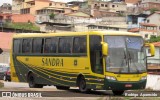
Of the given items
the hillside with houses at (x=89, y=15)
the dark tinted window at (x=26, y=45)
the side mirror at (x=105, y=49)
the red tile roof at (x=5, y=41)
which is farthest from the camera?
the hillside with houses at (x=89, y=15)

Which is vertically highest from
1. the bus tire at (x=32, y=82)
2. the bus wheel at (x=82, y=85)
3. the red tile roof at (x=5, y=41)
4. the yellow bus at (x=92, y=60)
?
the yellow bus at (x=92, y=60)

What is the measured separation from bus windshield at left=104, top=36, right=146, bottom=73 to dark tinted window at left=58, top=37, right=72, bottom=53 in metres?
2.69

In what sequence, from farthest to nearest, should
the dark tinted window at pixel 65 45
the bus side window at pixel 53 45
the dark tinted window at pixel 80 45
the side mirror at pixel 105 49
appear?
the bus side window at pixel 53 45
the dark tinted window at pixel 65 45
the dark tinted window at pixel 80 45
the side mirror at pixel 105 49

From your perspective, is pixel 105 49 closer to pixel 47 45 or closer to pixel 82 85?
pixel 82 85

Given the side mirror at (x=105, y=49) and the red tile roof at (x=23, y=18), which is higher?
the side mirror at (x=105, y=49)

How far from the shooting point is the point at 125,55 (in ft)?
73.5

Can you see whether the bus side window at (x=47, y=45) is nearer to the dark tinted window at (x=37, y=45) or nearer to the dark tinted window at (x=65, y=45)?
the dark tinted window at (x=37, y=45)

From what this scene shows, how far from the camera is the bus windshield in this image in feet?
72.8

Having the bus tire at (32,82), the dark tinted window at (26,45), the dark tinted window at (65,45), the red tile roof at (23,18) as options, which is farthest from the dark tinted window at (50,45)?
the red tile roof at (23,18)

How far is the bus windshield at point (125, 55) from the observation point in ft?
72.8

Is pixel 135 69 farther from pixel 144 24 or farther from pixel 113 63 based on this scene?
pixel 144 24

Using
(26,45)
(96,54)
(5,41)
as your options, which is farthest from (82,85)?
(5,41)

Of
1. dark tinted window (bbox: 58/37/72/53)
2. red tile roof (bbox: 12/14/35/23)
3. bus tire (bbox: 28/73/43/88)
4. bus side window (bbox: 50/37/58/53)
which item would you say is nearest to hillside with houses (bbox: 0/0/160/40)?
red tile roof (bbox: 12/14/35/23)

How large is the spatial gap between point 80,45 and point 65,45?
1383 millimetres
